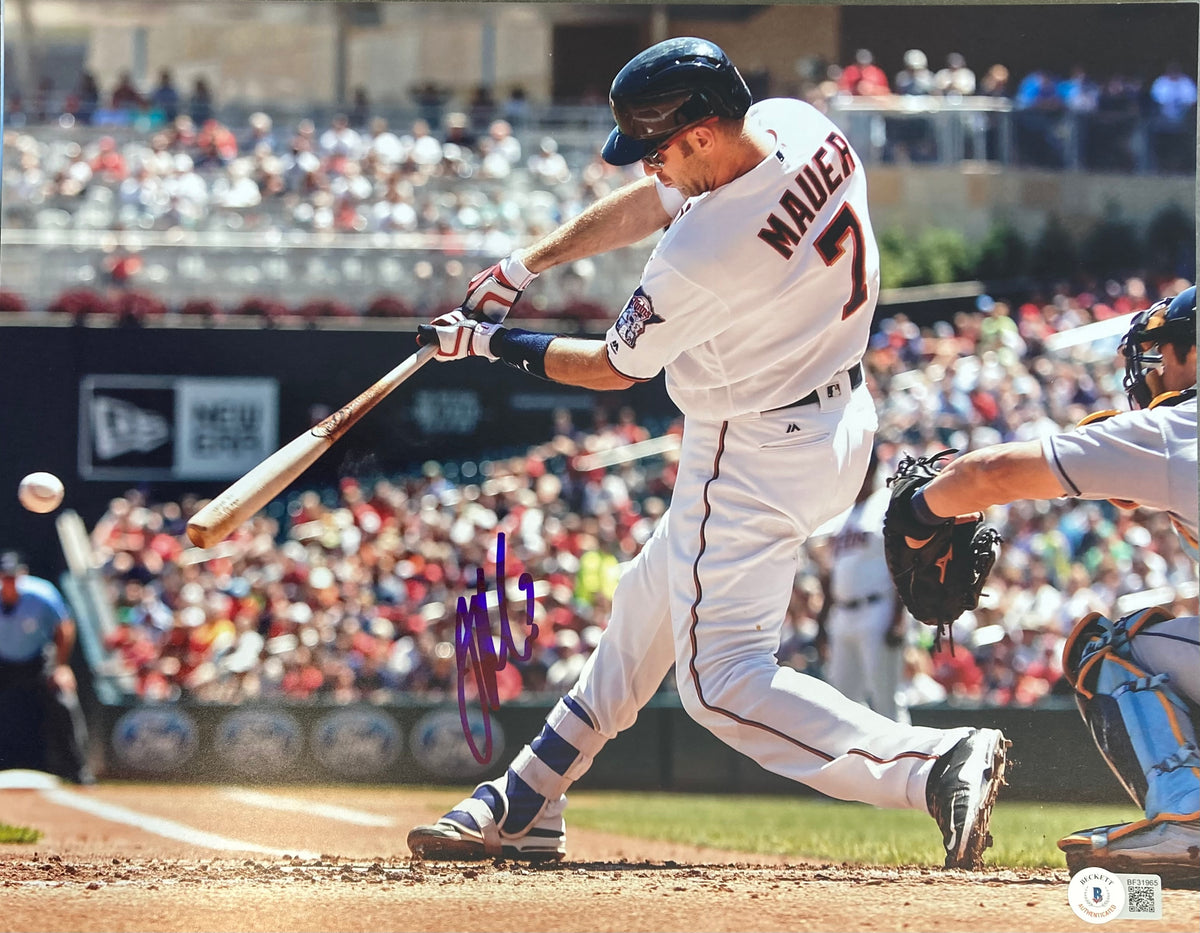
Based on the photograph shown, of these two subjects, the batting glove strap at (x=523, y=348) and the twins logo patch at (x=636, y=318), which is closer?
the twins logo patch at (x=636, y=318)

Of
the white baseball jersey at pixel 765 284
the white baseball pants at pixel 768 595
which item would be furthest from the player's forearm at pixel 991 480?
the white baseball jersey at pixel 765 284

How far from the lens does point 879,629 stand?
5887mm

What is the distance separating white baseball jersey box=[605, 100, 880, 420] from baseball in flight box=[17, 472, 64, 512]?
6.72ft

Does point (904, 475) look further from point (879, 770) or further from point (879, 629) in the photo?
point (879, 629)

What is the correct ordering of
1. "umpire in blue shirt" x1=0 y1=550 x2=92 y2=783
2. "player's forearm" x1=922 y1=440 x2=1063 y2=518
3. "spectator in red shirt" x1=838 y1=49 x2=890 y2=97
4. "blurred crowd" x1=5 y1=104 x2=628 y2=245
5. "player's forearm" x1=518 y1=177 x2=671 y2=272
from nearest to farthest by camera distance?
"player's forearm" x1=922 y1=440 x2=1063 y2=518
"player's forearm" x1=518 y1=177 x2=671 y2=272
"umpire in blue shirt" x1=0 y1=550 x2=92 y2=783
"spectator in red shirt" x1=838 y1=49 x2=890 y2=97
"blurred crowd" x1=5 y1=104 x2=628 y2=245

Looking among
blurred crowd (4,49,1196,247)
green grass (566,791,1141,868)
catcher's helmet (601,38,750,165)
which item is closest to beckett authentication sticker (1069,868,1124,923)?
green grass (566,791,1141,868)

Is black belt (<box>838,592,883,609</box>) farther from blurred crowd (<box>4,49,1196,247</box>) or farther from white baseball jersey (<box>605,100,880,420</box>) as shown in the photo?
white baseball jersey (<box>605,100,880,420</box>)

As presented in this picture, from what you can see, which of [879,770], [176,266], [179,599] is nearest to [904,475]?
[879,770]

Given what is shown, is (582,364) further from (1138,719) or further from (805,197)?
(1138,719)

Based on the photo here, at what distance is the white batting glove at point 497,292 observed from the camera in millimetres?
3738

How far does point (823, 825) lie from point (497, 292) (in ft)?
8.27

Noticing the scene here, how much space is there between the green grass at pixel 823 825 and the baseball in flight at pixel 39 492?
6.30ft

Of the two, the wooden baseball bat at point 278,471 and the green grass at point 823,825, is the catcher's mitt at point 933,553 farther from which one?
the wooden baseball bat at point 278,471

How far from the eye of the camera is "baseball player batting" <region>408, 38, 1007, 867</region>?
325 centimetres
